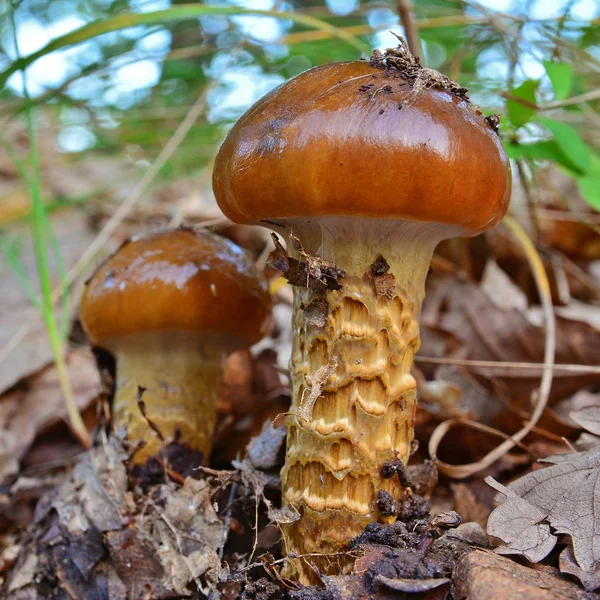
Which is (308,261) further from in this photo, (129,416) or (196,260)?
(129,416)

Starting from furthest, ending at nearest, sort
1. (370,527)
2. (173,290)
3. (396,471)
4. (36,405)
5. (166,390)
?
1. (36,405)
2. (166,390)
3. (173,290)
4. (396,471)
5. (370,527)

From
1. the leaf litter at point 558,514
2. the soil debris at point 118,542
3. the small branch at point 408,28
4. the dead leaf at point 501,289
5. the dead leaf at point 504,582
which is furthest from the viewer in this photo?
the dead leaf at point 501,289

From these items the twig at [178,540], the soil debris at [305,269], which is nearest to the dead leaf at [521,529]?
the soil debris at [305,269]

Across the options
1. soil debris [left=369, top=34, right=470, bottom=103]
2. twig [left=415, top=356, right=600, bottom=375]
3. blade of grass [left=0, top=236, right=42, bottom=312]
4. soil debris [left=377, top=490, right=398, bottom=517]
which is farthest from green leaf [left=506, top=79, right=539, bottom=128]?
blade of grass [left=0, top=236, right=42, bottom=312]

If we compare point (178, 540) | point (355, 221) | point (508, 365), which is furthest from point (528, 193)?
point (178, 540)

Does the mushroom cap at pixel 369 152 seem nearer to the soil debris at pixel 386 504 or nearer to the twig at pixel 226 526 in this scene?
the soil debris at pixel 386 504

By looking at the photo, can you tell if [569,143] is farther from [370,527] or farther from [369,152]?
[370,527]

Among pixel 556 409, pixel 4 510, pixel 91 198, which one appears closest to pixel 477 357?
pixel 556 409
